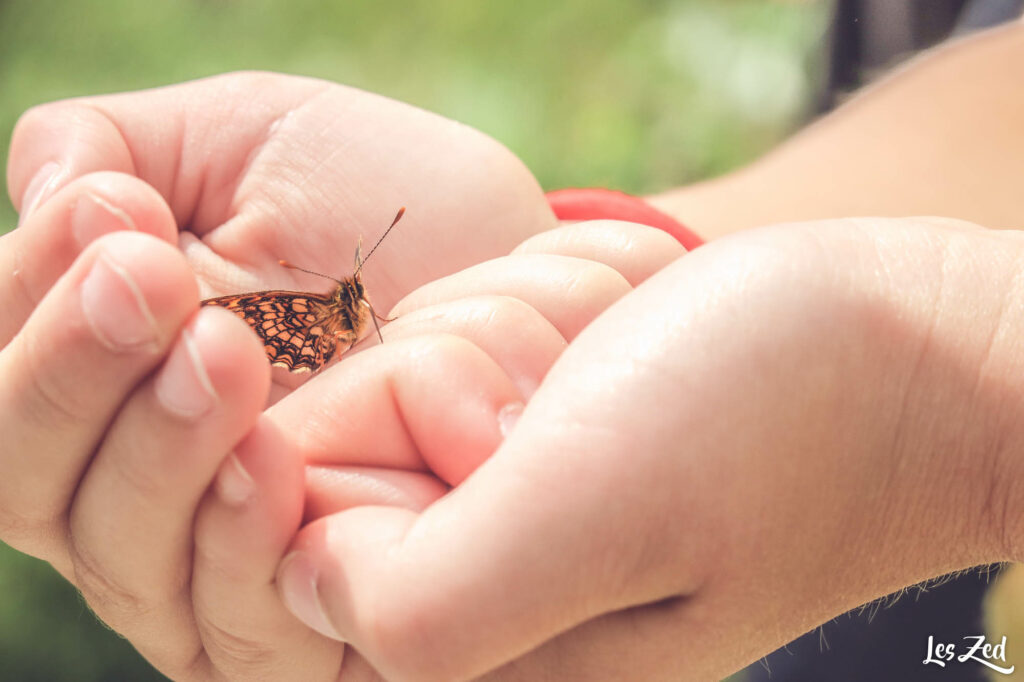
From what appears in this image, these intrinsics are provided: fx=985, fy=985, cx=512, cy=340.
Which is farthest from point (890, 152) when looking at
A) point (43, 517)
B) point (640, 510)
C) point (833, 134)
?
point (43, 517)

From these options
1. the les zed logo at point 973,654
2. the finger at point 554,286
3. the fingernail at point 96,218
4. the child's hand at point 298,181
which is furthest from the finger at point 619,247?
the les zed logo at point 973,654

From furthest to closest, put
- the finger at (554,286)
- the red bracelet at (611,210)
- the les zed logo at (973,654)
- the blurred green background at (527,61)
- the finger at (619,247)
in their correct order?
1. the blurred green background at (527,61)
2. the les zed logo at (973,654)
3. the red bracelet at (611,210)
4. the finger at (619,247)
5. the finger at (554,286)

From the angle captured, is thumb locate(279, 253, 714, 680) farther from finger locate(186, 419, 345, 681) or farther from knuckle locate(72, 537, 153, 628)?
knuckle locate(72, 537, 153, 628)

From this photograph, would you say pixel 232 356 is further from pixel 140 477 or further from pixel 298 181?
pixel 298 181

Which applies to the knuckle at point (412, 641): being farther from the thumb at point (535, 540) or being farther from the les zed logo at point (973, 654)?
the les zed logo at point (973, 654)

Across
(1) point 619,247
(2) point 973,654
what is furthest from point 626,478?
(2) point 973,654

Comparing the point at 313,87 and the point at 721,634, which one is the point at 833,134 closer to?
the point at 313,87
